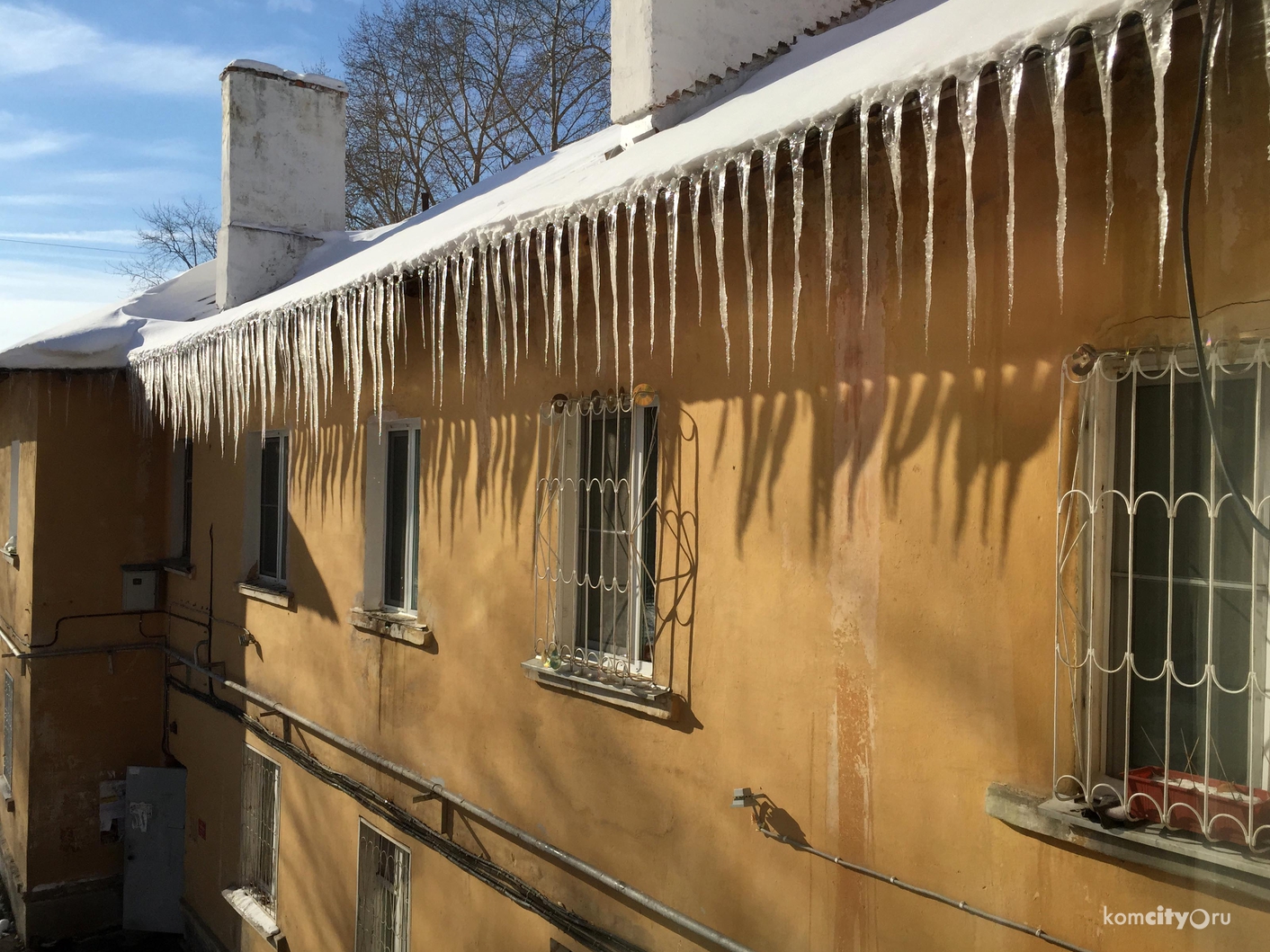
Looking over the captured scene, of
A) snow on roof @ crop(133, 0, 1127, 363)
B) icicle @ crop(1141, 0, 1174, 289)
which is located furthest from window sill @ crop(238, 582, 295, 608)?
icicle @ crop(1141, 0, 1174, 289)

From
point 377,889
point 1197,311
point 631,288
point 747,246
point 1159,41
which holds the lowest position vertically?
point 377,889

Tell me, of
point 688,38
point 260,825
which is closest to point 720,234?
point 688,38

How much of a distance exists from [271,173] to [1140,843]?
10.1 meters

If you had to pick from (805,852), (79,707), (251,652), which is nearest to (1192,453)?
(805,852)

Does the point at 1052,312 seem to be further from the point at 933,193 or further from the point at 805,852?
the point at 805,852

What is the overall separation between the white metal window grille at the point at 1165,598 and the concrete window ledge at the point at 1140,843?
0.19 ft

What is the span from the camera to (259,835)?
8.20 meters

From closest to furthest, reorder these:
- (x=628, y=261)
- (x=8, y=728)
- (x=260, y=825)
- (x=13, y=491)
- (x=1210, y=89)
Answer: (x=1210, y=89) < (x=628, y=261) < (x=260, y=825) < (x=13, y=491) < (x=8, y=728)

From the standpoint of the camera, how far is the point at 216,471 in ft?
29.8

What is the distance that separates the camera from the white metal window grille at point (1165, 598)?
2.48 meters

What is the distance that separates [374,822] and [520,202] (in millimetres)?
4138

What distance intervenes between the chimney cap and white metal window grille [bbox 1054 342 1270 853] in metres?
9.69

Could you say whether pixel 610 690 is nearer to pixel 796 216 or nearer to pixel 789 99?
pixel 796 216

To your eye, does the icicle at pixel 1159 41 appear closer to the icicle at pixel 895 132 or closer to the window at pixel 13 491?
the icicle at pixel 895 132
